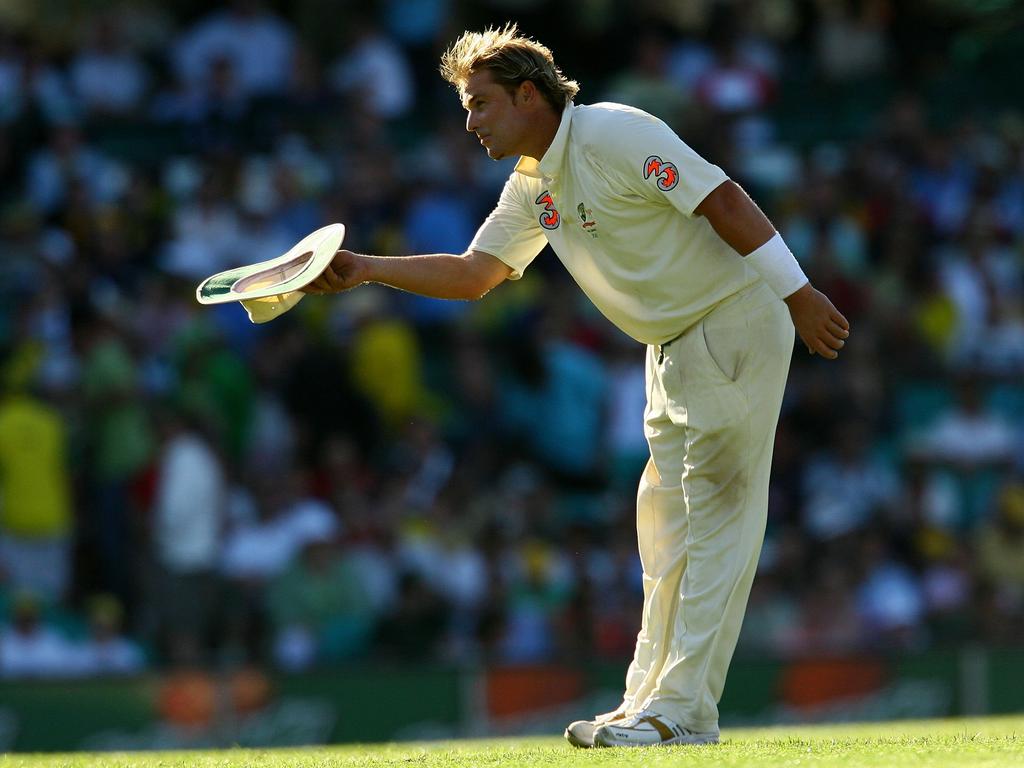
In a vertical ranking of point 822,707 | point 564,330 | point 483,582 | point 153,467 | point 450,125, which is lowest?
point 822,707

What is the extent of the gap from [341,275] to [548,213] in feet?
2.24

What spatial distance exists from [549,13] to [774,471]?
15.6 ft

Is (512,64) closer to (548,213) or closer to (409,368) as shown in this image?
(548,213)

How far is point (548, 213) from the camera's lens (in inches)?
219

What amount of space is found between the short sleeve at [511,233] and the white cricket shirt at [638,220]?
0.28m

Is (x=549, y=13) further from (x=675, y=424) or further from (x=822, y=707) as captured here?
(x=675, y=424)

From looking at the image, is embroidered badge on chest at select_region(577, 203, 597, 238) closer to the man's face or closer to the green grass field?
the man's face

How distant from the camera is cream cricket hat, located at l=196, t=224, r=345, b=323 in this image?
5.30m

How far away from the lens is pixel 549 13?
14.8m

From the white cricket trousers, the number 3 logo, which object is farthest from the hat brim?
the white cricket trousers

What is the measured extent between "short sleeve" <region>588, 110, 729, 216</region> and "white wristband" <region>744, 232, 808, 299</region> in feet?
0.76

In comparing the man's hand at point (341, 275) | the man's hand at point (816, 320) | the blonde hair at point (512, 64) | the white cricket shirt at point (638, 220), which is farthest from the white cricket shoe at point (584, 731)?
the blonde hair at point (512, 64)

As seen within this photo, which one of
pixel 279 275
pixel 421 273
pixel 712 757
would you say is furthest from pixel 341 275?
pixel 712 757

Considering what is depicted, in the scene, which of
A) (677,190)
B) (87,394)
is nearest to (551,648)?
(87,394)
